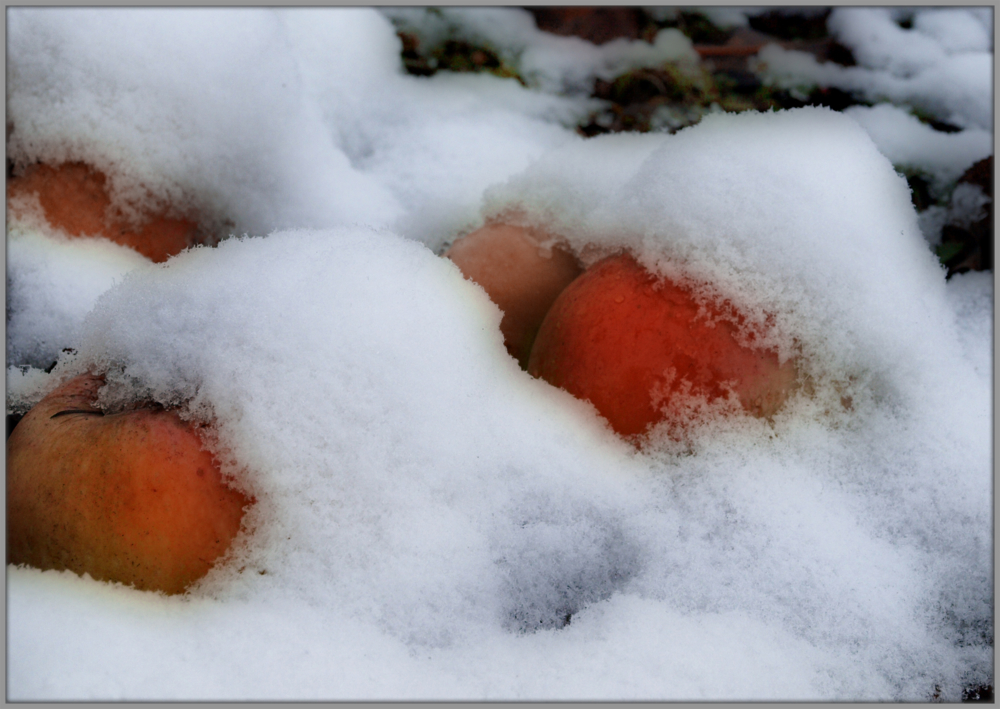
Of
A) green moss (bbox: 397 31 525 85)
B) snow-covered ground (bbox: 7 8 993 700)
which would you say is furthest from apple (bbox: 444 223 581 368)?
green moss (bbox: 397 31 525 85)

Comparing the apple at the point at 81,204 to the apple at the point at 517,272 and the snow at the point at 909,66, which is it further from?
the snow at the point at 909,66

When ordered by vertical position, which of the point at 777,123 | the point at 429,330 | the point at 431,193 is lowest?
the point at 431,193

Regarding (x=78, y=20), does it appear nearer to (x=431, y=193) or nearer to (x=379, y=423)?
(x=431, y=193)

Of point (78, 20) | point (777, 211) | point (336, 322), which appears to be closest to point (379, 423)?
point (336, 322)

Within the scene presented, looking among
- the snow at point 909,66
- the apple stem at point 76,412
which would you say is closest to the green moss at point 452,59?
the snow at point 909,66

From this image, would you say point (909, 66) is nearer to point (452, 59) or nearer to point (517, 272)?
point (452, 59)

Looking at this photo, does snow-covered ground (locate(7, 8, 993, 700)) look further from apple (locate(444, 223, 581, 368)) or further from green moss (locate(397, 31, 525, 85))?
green moss (locate(397, 31, 525, 85))

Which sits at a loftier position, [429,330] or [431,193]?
[429,330]
